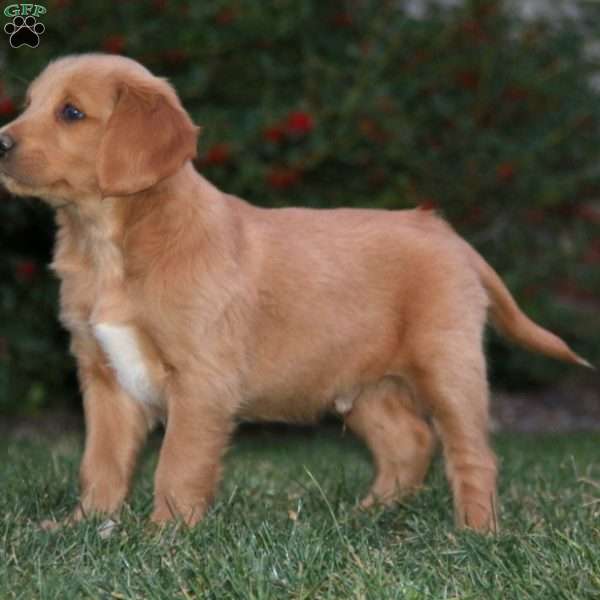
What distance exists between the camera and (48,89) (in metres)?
4.12

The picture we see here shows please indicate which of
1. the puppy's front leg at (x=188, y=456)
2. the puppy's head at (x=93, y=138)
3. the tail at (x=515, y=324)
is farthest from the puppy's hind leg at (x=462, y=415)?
the puppy's head at (x=93, y=138)

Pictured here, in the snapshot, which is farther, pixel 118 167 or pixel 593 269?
pixel 593 269

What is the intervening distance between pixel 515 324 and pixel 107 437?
5.22 feet

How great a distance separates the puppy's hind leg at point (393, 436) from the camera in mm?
5055

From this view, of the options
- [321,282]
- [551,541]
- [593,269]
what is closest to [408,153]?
[593,269]

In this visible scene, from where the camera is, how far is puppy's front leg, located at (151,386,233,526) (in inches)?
160

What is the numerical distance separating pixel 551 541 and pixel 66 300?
5.92ft

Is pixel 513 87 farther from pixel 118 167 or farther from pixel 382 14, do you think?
pixel 118 167

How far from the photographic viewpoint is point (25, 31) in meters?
7.00

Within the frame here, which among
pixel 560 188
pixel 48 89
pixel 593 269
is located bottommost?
pixel 593 269

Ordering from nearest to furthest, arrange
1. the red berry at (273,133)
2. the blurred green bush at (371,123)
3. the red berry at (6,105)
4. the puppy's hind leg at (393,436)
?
the puppy's hind leg at (393,436) < the red berry at (6,105) < the red berry at (273,133) < the blurred green bush at (371,123)

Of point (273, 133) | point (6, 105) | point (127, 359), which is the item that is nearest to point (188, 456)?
point (127, 359)

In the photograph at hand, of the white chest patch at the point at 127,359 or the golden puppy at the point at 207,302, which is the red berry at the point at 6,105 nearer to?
the golden puppy at the point at 207,302

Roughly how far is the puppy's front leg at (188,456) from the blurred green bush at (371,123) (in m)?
2.94
